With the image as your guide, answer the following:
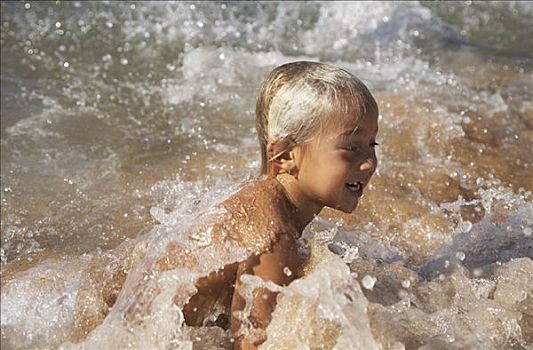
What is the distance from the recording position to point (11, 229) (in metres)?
3.76

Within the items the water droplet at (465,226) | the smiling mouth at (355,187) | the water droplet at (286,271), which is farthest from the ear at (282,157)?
the water droplet at (465,226)

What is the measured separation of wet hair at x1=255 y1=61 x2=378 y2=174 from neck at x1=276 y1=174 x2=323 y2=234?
106 mm

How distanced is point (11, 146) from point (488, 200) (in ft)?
7.91

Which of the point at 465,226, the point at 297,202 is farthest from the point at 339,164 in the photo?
Result: the point at 465,226

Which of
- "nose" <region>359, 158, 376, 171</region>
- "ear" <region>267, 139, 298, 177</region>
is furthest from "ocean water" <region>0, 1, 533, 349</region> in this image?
"nose" <region>359, 158, 376, 171</region>

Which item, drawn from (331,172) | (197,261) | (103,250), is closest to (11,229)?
(103,250)

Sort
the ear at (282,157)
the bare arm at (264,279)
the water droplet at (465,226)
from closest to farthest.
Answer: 1. the bare arm at (264,279)
2. the ear at (282,157)
3. the water droplet at (465,226)

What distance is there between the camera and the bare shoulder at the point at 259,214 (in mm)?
2605

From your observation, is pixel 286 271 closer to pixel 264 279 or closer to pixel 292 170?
pixel 264 279

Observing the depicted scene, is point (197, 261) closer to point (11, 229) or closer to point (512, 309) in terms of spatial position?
point (512, 309)

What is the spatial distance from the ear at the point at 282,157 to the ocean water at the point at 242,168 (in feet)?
0.55

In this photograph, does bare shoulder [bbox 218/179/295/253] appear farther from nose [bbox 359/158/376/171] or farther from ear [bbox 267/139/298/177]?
nose [bbox 359/158/376/171]

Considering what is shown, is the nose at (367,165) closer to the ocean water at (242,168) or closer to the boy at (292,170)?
the boy at (292,170)

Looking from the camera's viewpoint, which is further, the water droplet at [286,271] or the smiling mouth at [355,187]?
the smiling mouth at [355,187]
